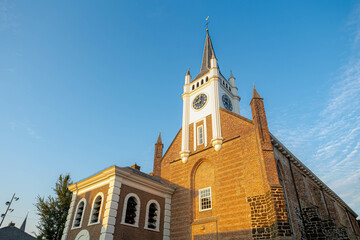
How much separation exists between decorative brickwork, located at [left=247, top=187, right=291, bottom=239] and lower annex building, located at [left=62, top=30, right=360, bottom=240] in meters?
0.06

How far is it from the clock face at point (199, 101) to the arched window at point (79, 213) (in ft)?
49.5

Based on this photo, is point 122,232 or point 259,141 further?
point 259,141

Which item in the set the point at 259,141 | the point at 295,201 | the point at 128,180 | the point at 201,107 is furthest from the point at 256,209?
the point at 201,107

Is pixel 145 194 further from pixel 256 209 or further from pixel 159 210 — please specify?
pixel 256 209

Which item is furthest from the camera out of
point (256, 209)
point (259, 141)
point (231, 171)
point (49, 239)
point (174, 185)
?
point (49, 239)

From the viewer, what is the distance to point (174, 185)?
23.4m

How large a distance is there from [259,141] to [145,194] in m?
10.6

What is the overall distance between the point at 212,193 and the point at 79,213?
11.6 m

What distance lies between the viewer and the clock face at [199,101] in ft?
87.3

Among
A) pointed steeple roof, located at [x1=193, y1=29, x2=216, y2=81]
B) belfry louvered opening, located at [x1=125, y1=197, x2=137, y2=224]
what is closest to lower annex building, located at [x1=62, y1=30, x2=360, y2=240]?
belfry louvered opening, located at [x1=125, y1=197, x2=137, y2=224]

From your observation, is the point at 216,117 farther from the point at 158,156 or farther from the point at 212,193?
the point at 158,156

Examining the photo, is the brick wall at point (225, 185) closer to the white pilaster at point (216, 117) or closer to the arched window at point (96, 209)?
the white pilaster at point (216, 117)

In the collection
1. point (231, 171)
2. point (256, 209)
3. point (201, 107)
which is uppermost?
point (201, 107)

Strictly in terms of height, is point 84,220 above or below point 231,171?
below
